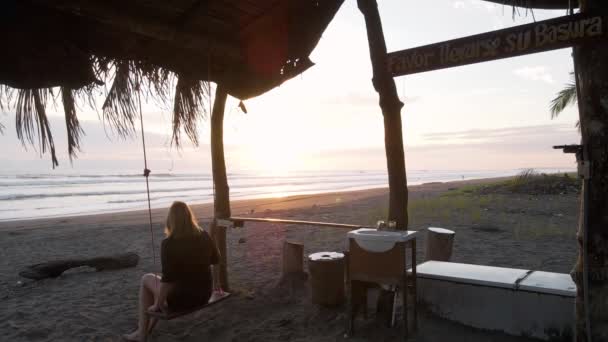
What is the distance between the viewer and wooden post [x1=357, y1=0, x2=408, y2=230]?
13.9 feet

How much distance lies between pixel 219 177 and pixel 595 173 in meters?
4.36

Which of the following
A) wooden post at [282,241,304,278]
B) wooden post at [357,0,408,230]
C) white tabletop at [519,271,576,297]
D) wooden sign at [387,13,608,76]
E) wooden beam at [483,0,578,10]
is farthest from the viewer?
wooden post at [282,241,304,278]

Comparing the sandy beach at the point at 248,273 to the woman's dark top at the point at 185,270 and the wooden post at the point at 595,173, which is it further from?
the wooden post at the point at 595,173

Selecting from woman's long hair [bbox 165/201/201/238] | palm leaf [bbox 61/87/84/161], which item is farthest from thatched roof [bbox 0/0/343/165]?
woman's long hair [bbox 165/201/201/238]

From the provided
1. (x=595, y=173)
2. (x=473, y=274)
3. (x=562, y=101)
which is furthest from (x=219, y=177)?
(x=562, y=101)

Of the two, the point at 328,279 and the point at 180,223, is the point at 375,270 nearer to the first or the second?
the point at 328,279

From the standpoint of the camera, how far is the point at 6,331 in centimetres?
488

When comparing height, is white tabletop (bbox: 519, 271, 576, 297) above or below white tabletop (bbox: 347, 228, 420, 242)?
below

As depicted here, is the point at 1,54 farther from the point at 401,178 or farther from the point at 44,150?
the point at 401,178

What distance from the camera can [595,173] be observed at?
113 inches

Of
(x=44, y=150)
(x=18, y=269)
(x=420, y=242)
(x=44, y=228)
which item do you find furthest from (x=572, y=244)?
(x=44, y=228)

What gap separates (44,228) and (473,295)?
14725 millimetres

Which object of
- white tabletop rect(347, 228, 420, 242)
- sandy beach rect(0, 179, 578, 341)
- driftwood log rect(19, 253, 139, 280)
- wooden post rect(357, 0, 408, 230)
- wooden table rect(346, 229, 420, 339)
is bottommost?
sandy beach rect(0, 179, 578, 341)

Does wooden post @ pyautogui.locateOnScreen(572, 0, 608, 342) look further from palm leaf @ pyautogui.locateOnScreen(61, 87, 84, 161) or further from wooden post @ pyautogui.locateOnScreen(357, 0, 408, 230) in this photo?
palm leaf @ pyautogui.locateOnScreen(61, 87, 84, 161)
